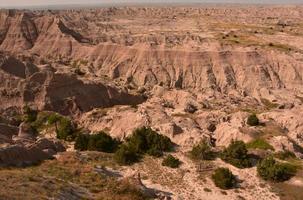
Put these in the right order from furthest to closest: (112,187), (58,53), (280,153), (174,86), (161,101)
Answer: (58,53) → (174,86) → (161,101) → (280,153) → (112,187)

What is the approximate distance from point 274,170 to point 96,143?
15.9 m

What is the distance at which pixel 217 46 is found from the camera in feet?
280

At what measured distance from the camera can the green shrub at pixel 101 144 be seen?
40.0 m

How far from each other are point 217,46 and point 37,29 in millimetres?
41173

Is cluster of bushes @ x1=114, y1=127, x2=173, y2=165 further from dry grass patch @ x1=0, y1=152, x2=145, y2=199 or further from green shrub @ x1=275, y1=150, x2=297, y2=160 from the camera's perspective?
green shrub @ x1=275, y1=150, x2=297, y2=160

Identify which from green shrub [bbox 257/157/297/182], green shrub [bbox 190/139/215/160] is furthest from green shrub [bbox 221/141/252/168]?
green shrub [bbox 257/157/297/182]

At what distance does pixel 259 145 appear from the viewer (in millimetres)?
40906

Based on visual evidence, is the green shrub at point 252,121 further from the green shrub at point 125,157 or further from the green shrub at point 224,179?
the green shrub at point 125,157

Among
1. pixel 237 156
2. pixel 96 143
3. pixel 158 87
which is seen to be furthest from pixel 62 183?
pixel 158 87

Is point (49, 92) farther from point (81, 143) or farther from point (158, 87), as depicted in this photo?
point (158, 87)

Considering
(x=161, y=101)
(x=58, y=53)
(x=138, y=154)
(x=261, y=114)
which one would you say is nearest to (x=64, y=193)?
(x=138, y=154)

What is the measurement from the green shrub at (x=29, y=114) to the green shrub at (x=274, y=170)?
2778 centimetres

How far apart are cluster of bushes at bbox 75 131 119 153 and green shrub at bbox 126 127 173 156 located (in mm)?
1943

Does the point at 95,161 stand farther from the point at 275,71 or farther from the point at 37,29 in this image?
the point at 37,29
